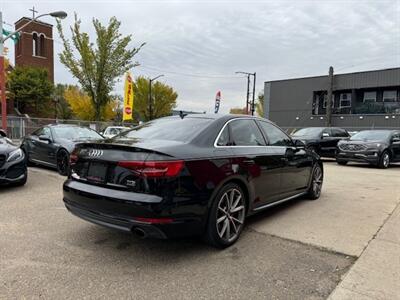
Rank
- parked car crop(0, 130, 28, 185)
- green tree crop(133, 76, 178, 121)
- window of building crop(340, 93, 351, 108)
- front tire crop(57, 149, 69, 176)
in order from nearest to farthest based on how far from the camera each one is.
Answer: parked car crop(0, 130, 28, 185) < front tire crop(57, 149, 69, 176) < window of building crop(340, 93, 351, 108) < green tree crop(133, 76, 178, 121)

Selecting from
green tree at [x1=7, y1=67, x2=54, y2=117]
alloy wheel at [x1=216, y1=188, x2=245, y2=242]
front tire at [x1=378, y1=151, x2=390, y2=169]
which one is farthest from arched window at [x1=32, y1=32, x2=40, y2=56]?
alloy wheel at [x1=216, y1=188, x2=245, y2=242]

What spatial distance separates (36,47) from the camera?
152 ft

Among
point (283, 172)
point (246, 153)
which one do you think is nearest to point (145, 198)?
point (246, 153)

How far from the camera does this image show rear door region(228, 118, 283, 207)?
14.9 feet

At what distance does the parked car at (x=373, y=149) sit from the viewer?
13438 mm

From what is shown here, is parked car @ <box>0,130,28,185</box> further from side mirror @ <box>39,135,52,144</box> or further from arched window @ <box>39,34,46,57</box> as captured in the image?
arched window @ <box>39,34,46,57</box>

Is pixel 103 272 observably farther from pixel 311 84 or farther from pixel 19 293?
pixel 311 84

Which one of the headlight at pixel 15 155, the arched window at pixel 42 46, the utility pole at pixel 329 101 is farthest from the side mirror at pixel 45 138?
the arched window at pixel 42 46

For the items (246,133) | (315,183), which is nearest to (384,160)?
(315,183)

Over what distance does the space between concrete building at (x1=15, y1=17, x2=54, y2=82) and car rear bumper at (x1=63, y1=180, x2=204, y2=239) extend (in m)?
45.6

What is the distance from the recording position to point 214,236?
405 centimetres

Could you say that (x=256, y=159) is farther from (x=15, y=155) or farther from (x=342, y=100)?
(x=342, y=100)

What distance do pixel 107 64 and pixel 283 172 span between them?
2727cm

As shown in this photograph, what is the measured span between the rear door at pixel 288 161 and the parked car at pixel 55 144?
5.40 metres
